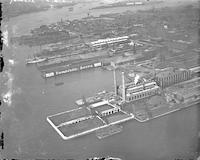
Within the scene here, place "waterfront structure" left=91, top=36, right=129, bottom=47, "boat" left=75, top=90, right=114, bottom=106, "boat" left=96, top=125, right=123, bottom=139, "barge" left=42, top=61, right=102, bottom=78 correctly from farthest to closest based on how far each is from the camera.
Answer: "waterfront structure" left=91, top=36, right=129, bottom=47
"barge" left=42, top=61, right=102, bottom=78
"boat" left=75, top=90, right=114, bottom=106
"boat" left=96, top=125, right=123, bottom=139

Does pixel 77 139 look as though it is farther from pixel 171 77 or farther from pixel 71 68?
pixel 71 68

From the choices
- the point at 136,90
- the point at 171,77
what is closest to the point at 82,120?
the point at 136,90

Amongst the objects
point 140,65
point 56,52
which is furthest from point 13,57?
point 140,65

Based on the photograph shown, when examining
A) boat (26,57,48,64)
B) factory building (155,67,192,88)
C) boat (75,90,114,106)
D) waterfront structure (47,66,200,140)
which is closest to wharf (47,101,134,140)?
waterfront structure (47,66,200,140)

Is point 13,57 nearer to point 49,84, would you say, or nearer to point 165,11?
point 49,84

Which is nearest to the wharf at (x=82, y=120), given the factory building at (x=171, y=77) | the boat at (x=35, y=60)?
the factory building at (x=171, y=77)

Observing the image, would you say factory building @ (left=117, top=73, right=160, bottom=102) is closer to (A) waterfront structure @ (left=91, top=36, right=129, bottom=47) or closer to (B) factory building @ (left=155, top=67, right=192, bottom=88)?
(B) factory building @ (left=155, top=67, right=192, bottom=88)
